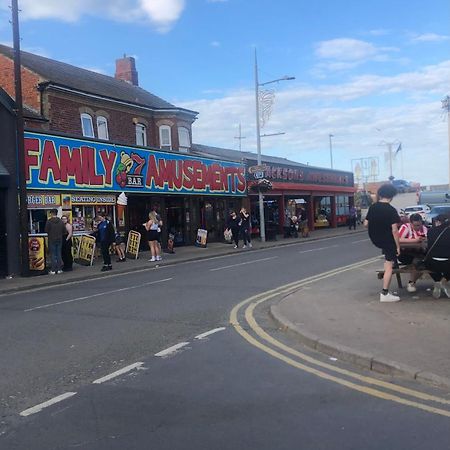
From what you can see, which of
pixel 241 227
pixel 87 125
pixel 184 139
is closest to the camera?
pixel 87 125

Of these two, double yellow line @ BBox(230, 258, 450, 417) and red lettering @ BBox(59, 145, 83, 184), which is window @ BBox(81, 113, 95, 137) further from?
double yellow line @ BBox(230, 258, 450, 417)

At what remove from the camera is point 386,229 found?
8844 millimetres

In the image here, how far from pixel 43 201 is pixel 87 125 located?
6.06m

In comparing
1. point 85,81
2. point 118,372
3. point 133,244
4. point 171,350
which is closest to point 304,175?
point 85,81

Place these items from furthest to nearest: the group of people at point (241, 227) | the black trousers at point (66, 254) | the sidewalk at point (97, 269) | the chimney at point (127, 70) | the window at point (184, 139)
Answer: the chimney at point (127, 70) → the window at point (184, 139) → the group of people at point (241, 227) → the black trousers at point (66, 254) → the sidewalk at point (97, 269)

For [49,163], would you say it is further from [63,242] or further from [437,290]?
[437,290]

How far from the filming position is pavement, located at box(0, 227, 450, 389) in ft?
18.8

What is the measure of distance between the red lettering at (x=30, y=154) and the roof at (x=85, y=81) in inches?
169

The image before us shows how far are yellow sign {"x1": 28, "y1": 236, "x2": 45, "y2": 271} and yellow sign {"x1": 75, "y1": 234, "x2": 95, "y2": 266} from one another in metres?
2.35

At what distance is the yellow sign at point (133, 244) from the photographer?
20828 millimetres

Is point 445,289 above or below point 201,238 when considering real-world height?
below

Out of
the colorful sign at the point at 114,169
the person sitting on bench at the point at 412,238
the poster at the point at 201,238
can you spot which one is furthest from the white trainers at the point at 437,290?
the poster at the point at 201,238

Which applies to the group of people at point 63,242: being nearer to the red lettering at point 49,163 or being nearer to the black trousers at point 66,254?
the black trousers at point 66,254

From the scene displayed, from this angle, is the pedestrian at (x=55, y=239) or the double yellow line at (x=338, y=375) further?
the pedestrian at (x=55, y=239)
